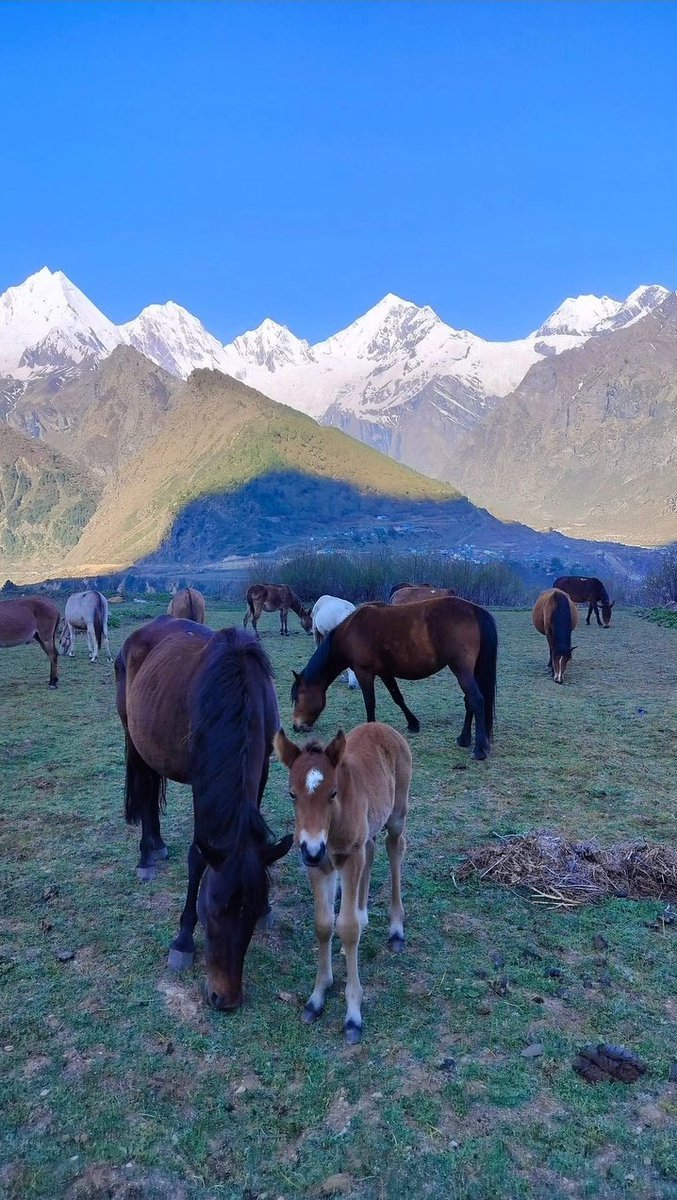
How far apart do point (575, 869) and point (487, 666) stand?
137 inches

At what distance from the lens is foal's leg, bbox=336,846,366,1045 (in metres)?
3.26

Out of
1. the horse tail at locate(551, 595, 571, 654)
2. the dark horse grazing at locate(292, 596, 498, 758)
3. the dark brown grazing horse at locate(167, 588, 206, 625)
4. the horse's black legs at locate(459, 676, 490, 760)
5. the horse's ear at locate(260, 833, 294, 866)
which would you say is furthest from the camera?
the dark brown grazing horse at locate(167, 588, 206, 625)

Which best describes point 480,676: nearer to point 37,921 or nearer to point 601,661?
point 37,921

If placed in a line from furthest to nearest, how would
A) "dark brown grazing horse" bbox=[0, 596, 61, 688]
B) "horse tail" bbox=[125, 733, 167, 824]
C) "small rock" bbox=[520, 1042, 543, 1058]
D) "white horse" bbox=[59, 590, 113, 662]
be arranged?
"white horse" bbox=[59, 590, 113, 662] < "dark brown grazing horse" bbox=[0, 596, 61, 688] < "horse tail" bbox=[125, 733, 167, 824] < "small rock" bbox=[520, 1042, 543, 1058]

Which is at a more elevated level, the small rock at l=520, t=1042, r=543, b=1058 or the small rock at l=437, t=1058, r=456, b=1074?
the small rock at l=520, t=1042, r=543, b=1058

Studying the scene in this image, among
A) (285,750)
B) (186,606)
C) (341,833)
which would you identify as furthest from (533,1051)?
(186,606)

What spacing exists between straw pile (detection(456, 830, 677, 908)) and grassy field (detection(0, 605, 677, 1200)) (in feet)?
0.44

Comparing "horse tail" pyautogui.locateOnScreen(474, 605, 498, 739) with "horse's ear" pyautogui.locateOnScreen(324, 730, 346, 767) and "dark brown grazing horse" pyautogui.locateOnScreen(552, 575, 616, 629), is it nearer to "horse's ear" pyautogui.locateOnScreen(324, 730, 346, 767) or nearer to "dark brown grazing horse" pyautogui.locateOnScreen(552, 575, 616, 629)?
"horse's ear" pyautogui.locateOnScreen(324, 730, 346, 767)

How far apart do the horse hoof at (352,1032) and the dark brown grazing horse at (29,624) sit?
960 centimetres

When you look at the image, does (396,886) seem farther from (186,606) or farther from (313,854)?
(186,606)

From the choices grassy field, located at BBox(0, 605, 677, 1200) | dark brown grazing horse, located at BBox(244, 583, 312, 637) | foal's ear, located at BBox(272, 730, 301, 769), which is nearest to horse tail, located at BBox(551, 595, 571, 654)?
grassy field, located at BBox(0, 605, 677, 1200)

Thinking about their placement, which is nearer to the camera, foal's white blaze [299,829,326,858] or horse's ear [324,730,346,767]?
foal's white blaze [299,829,326,858]

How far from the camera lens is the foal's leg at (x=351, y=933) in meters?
3.26

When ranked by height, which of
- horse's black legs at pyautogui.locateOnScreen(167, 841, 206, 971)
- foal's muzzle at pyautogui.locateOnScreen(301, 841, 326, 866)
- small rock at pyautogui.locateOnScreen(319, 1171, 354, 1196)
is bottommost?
small rock at pyautogui.locateOnScreen(319, 1171, 354, 1196)
